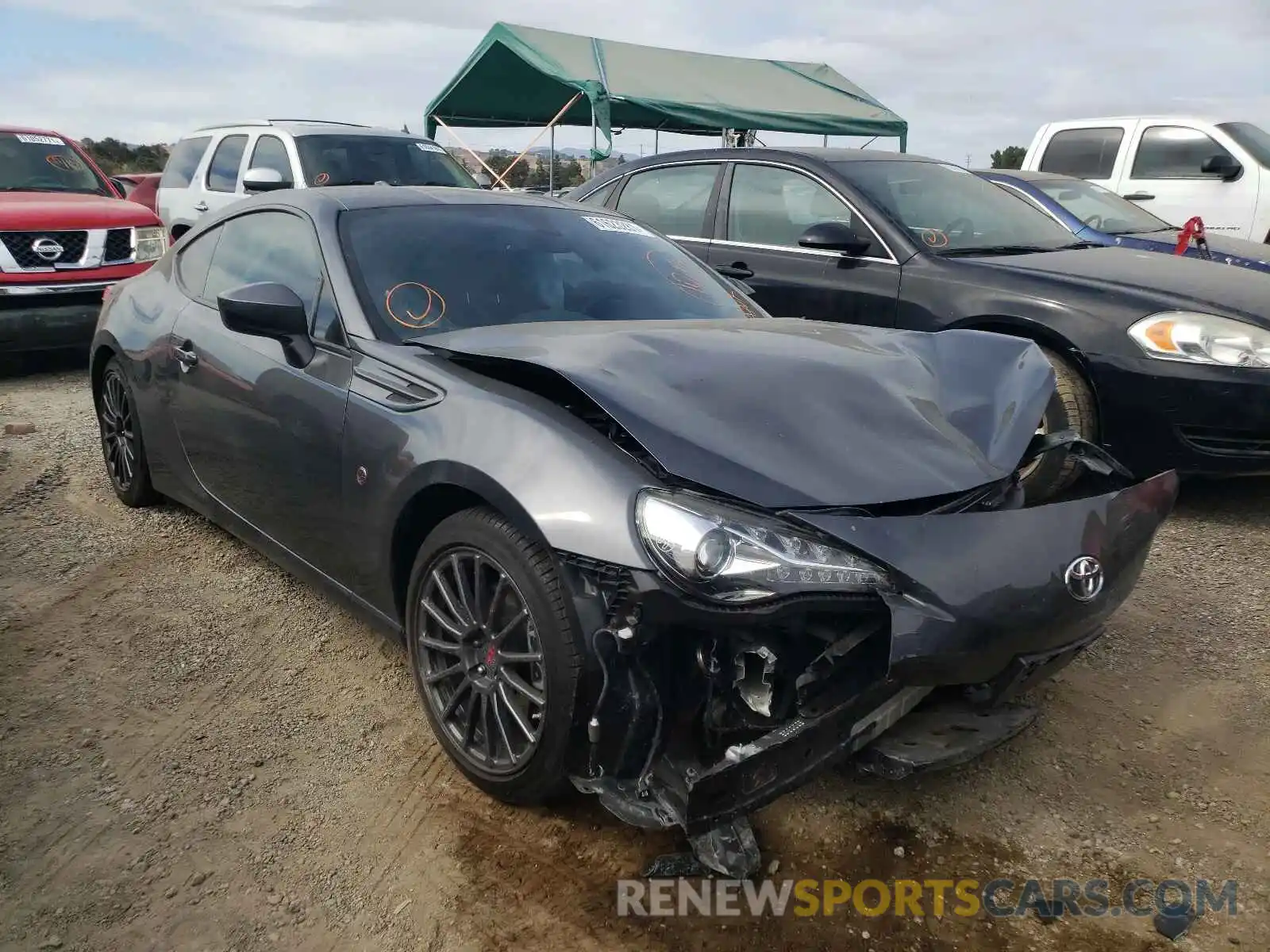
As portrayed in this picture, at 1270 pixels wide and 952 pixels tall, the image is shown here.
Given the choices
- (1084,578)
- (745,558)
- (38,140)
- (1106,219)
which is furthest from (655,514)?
(38,140)

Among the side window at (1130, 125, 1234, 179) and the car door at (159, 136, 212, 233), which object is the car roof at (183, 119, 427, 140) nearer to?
the car door at (159, 136, 212, 233)

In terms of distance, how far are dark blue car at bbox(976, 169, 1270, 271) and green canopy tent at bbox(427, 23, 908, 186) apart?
7280mm

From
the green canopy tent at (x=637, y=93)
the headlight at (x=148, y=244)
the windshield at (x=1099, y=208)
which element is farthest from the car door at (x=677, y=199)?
the green canopy tent at (x=637, y=93)

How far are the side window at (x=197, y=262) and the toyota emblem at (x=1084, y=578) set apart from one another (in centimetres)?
318

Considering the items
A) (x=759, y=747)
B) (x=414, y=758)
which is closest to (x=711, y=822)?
(x=759, y=747)

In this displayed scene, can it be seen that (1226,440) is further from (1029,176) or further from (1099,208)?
(1029,176)

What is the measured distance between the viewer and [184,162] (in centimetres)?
991

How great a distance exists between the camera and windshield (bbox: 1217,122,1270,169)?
359 inches

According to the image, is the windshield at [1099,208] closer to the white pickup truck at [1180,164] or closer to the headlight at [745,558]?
the white pickup truck at [1180,164]

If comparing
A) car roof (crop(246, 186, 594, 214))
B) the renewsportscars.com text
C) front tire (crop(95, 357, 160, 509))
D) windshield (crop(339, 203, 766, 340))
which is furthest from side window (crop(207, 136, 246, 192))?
the renewsportscars.com text

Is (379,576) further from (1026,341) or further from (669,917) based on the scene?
(1026,341)

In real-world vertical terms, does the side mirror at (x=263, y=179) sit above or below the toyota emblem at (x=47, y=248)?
above

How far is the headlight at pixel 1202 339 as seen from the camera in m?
4.10

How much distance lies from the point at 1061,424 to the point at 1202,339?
89 cm
